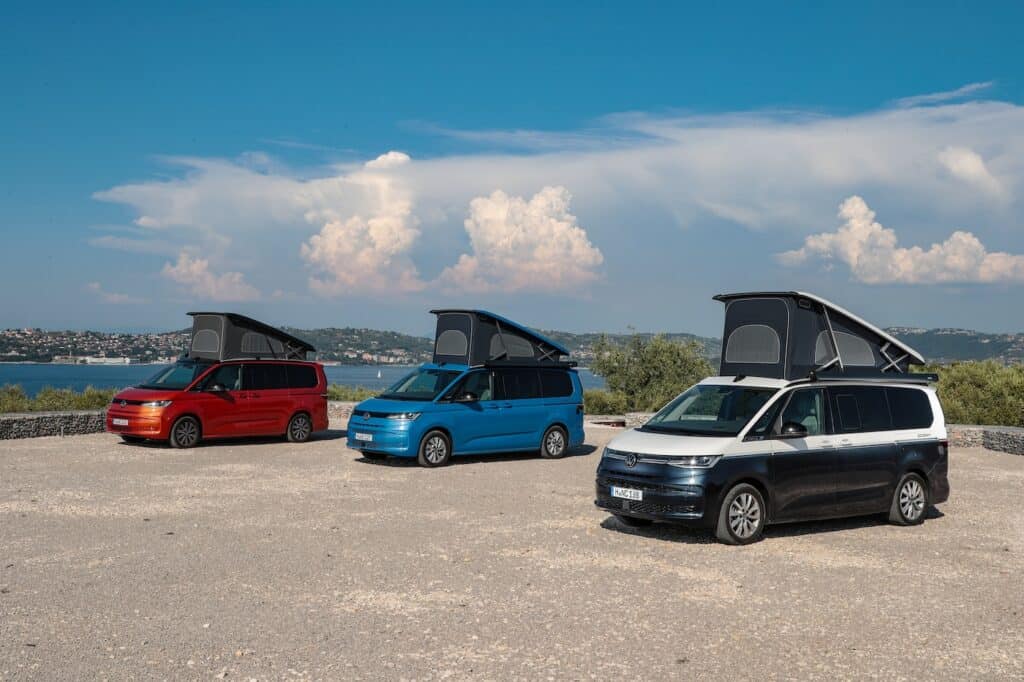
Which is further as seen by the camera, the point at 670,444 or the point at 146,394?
the point at 146,394

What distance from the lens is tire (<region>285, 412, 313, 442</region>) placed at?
Result: 20312mm

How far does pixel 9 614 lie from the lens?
7117 mm

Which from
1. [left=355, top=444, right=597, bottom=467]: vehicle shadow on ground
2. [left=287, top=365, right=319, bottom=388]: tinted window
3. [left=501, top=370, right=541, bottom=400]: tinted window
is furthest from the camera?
[left=287, top=365, right=319, bottom=388]: tinted window

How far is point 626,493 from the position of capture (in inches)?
412

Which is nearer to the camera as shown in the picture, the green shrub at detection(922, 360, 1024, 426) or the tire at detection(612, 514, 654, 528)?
the tire at detection(612, 514, 654, 528)

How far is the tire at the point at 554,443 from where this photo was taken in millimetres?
18141

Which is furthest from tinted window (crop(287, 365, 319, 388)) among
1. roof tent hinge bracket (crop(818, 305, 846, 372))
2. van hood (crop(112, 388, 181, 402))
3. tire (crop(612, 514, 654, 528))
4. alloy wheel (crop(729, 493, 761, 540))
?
alloy wheel (crop(729, 493, 761, 540))

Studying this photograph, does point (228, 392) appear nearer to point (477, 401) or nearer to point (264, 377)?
point (264, 377)

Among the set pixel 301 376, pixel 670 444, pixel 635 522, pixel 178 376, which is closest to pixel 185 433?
pixel 178 376

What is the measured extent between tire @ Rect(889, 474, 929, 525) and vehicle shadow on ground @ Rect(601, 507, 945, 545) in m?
0.29

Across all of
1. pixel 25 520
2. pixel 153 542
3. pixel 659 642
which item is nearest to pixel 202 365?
pixel 25 520

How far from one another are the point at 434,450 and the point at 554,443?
2733 millimetres

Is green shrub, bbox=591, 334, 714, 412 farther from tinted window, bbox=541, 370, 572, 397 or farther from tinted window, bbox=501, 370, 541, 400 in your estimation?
tinted window, bbox=501, 370, 541, 400

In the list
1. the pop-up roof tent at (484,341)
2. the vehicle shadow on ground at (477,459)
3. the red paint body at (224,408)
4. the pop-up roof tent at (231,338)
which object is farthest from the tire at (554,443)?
the pop-up roof tent at (231,338)
